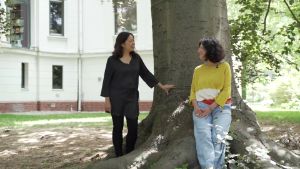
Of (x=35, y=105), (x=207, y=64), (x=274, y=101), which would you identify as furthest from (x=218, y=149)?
(x=274, y=101)

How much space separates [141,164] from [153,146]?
1.16ft

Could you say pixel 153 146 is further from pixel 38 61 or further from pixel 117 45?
pixel 38 61

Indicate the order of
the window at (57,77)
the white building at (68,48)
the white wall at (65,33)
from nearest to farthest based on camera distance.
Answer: the white building at (68,48), the white wall at (65,33), the window at (57,77)

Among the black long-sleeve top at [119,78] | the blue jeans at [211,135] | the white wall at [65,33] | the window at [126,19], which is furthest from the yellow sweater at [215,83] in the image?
the white wall at [65,33]

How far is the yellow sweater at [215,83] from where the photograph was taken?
220 inches

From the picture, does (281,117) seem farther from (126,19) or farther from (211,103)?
(126,19)

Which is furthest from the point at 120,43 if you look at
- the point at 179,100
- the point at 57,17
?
the point at 57,17

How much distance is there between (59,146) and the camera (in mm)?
9883

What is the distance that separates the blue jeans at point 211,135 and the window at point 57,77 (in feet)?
83.9

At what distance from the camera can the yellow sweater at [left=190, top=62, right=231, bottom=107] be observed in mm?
5582

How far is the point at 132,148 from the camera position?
6730mm

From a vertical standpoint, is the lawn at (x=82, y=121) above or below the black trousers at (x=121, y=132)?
below

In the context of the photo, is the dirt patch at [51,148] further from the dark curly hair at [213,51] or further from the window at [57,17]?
the window at [57,17]

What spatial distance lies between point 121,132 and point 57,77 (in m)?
Answer: 24.9
